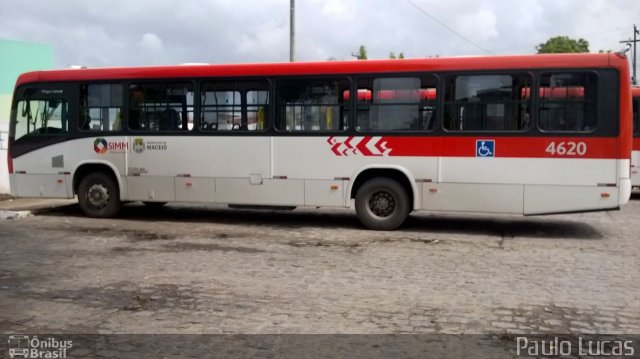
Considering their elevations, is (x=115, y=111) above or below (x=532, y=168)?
above

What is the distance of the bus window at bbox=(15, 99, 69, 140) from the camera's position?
38.4ft

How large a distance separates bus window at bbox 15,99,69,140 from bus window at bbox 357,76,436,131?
6.10m

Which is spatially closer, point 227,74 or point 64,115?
point 227,74

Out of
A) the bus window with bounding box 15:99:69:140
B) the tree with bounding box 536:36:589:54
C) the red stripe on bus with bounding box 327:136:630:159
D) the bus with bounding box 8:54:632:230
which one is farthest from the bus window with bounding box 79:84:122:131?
the tree with bounding box 536:36:589:54

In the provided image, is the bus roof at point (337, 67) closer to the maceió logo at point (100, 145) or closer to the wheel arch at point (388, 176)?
the maceió logo at point (100, 145)

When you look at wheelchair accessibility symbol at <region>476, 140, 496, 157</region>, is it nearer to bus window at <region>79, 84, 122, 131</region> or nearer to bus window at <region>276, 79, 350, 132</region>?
bus window at <region>276, 79, 350, 132</region>

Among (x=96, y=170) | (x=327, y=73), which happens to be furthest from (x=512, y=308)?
(x=96, y=170)

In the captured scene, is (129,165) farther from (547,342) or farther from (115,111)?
(547,342)

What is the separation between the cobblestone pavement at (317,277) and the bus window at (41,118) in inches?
79.8

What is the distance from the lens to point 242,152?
10.7 meters

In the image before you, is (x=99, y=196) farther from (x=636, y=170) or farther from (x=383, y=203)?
(x=636, y=170)

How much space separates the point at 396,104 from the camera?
10.0 m

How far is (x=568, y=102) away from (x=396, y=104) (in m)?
2.78

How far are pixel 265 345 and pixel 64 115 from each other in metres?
8.92
